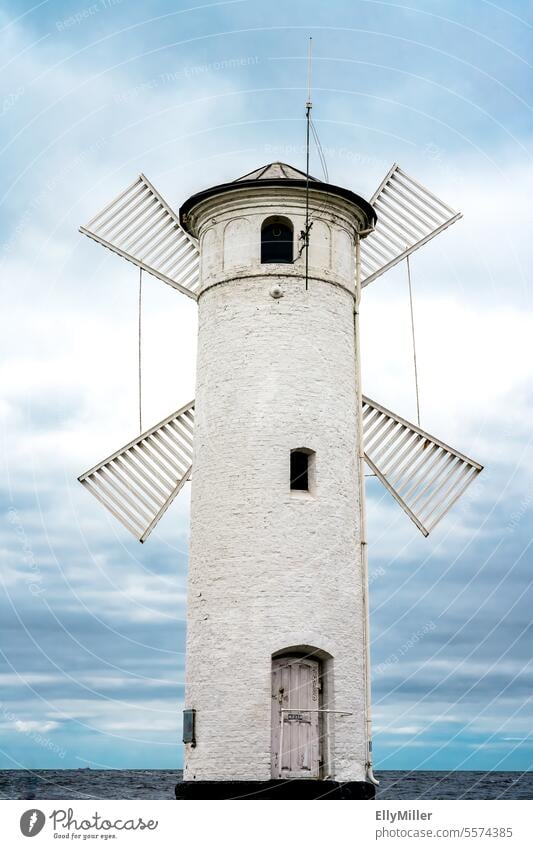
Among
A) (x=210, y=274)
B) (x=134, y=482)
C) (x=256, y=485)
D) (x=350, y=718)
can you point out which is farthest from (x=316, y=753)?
(x=210, y=274)

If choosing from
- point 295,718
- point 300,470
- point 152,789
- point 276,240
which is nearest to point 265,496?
point 300,470

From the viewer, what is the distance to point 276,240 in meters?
18.8

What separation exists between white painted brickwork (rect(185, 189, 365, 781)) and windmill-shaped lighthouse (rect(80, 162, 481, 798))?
0.02 meters

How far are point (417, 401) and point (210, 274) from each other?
4.10 meters

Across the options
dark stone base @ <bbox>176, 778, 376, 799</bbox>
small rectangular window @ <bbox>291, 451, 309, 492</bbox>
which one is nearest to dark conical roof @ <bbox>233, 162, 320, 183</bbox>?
small rectangular window @ <bbox>291, 451, 309, 492</bbox>

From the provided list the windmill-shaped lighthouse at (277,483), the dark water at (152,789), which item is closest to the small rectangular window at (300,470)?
the windmill-shaped lighthouse at (277,483)

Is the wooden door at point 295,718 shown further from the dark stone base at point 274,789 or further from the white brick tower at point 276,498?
the dark stone base at point 274,789

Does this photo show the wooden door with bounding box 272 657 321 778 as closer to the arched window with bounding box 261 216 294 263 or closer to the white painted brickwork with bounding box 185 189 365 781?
the white painted brickwork with bounding box 185 189 365 781

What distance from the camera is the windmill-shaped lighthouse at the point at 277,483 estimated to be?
54.7 ft

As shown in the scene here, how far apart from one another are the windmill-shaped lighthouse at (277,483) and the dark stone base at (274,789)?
0.09ft

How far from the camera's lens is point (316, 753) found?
55.5 ft

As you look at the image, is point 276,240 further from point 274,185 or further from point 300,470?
point 300,470

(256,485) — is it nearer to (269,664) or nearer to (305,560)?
(305,560)

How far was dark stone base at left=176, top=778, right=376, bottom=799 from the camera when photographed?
53.1 feet
